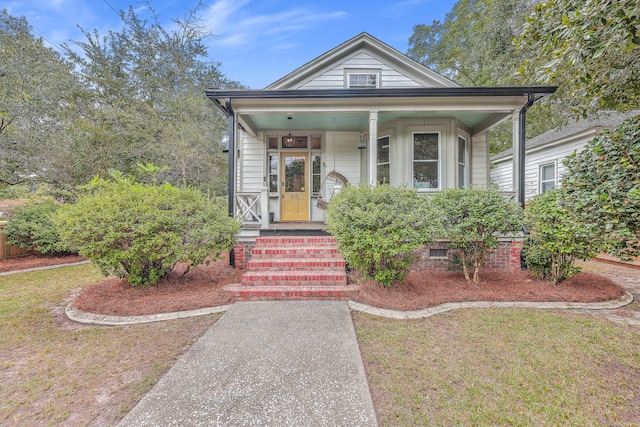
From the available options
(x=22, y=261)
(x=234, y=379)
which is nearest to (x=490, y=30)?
(x=234, y=379)

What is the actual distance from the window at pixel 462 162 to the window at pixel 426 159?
92 cm

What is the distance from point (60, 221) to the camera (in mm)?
4324

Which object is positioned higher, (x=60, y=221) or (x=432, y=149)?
(x=432, y=149)

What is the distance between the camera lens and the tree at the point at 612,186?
2201 mm

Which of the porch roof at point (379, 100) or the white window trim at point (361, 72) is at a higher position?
the white window trim at point (361, 72)

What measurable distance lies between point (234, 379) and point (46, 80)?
Result: 13545 millimetres

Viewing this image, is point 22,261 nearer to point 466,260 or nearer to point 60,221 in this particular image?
point 60,221

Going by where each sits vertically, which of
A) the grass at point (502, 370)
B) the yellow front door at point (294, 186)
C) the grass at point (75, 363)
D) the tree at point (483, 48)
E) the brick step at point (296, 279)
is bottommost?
the grass at point (75, 363)

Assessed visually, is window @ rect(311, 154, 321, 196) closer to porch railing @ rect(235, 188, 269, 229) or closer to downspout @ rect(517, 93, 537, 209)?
porch railing @ rect(235, 188, 269, 229)

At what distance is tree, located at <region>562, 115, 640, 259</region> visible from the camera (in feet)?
7.22

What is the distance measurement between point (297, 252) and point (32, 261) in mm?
7899

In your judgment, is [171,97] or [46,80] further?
[171,97]

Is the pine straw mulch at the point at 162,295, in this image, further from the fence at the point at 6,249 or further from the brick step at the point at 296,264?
the fence at the point at 6,249

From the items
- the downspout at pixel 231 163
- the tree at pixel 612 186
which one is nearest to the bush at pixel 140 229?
the downspout at pixel 231 163
